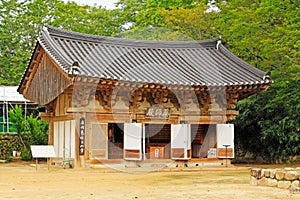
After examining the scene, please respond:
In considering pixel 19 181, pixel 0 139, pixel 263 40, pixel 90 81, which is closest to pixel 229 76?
pixel 263 40

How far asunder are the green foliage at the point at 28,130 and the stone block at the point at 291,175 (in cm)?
1496

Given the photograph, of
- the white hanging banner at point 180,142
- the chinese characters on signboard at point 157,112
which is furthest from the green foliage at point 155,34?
the white hanging banner at point 180,142

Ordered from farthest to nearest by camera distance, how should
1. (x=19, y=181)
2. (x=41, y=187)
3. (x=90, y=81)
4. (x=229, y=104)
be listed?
(x=229, y=104) → (x=90, y=81) → (x=19, y=181) → (x=41, y=187)

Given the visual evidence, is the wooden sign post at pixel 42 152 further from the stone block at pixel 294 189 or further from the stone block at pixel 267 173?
the stone block at pixel 294 189

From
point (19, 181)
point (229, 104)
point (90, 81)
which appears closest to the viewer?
point (19, 181)

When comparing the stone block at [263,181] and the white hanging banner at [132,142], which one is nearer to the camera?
the stone block at [263,181]

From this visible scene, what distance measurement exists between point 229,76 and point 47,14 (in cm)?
2160

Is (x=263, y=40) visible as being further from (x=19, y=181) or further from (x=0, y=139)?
(x=0, y=139)

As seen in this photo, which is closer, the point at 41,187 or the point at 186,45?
the point at 41,187

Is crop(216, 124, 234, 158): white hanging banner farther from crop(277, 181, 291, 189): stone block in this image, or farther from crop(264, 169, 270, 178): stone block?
crop(277, 181, 291, 189): stone block

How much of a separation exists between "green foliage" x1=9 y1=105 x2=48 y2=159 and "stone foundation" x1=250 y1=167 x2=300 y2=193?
45.9ft

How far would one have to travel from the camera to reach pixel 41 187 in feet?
38.6

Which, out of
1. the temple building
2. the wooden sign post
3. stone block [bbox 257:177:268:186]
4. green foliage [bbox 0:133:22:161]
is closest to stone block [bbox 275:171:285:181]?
stone block [bbox 257:177:268:186]

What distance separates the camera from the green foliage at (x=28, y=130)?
78.1 ft
